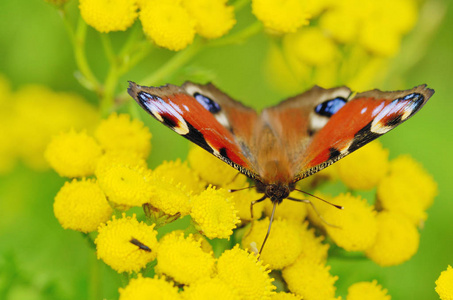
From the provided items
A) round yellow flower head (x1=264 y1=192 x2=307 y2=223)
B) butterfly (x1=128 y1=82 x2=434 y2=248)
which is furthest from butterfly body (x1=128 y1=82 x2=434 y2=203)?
round yellow flower head (x1=264 y1=192 x2=307 y2=223)

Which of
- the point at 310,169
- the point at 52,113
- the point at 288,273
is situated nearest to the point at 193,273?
the point at 288,273

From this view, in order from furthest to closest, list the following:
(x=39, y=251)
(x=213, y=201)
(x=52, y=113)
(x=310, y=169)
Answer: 1. (x=52, y=113)
2. (x=39, y=251)
3. (x=310, y=169)
4. (x=213, y=201)

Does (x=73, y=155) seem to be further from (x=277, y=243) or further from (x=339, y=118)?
(x=339, y=118)

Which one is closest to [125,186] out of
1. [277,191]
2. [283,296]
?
[277,191]

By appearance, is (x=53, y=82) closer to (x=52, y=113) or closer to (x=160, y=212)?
(x=52, y=113)

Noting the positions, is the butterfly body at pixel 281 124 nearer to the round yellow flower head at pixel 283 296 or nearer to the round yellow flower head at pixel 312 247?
the round yellow flower head at pixel 312 247
